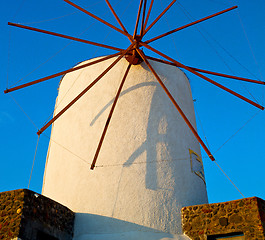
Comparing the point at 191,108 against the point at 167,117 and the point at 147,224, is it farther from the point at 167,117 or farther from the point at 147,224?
the point at 147,224

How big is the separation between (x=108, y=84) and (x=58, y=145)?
2491 millimetres

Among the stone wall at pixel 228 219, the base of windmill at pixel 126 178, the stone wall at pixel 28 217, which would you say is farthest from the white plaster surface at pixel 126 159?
the stone wall at pixel 28 217

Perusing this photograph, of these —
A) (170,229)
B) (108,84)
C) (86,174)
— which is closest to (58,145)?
(86,174)

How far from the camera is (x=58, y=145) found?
482 inches

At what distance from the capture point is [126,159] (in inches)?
432

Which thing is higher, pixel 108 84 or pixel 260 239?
pixel 108 84

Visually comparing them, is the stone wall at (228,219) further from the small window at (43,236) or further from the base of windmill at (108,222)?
the small window at (43,236)

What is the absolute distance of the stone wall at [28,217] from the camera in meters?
8.34

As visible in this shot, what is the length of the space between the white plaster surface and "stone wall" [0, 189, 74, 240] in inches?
36.5

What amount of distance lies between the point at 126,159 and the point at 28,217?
337 centimetres

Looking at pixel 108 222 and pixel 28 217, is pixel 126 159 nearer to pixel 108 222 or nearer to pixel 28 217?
pixel 108 222

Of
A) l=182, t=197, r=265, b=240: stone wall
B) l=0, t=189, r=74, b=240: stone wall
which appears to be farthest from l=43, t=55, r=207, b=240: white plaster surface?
l=0, t=189, r=74, b=240: stone wall

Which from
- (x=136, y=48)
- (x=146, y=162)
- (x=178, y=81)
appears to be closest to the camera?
(x=146, y=162)

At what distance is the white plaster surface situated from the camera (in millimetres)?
10156
